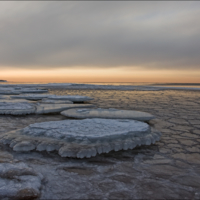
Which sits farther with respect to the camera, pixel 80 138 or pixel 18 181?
pixel 80 138

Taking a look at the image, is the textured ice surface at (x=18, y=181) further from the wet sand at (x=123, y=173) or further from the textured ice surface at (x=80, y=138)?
the textured ice surface at (x=80, y=138)

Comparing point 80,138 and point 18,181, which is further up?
point 80,138

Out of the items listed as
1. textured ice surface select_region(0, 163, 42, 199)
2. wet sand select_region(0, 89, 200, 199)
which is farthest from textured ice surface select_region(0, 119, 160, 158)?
textured ice surface select_region(0, 163, 42, 199)

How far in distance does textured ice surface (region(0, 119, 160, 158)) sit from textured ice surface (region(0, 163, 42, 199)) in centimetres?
42

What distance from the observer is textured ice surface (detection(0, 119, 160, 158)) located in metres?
2.01

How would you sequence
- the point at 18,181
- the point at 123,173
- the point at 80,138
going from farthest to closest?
the point at 80,138 < the point at 123,173 < the point at 18,181

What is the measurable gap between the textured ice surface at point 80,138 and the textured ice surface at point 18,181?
42 cm

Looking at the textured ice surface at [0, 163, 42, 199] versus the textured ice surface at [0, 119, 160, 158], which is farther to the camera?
the textured ice surface at [0, 119, 160, 158]

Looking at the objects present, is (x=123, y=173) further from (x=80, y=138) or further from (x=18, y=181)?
(x=18, y=181)

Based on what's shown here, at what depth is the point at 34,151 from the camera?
2023mm

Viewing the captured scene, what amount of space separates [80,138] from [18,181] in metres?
0.86

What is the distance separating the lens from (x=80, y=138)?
2.12 m

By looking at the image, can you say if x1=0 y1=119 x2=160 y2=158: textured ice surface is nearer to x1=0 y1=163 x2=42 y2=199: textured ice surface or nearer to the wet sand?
the wet sand

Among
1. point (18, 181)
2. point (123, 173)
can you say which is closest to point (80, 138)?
point (123, 173)
